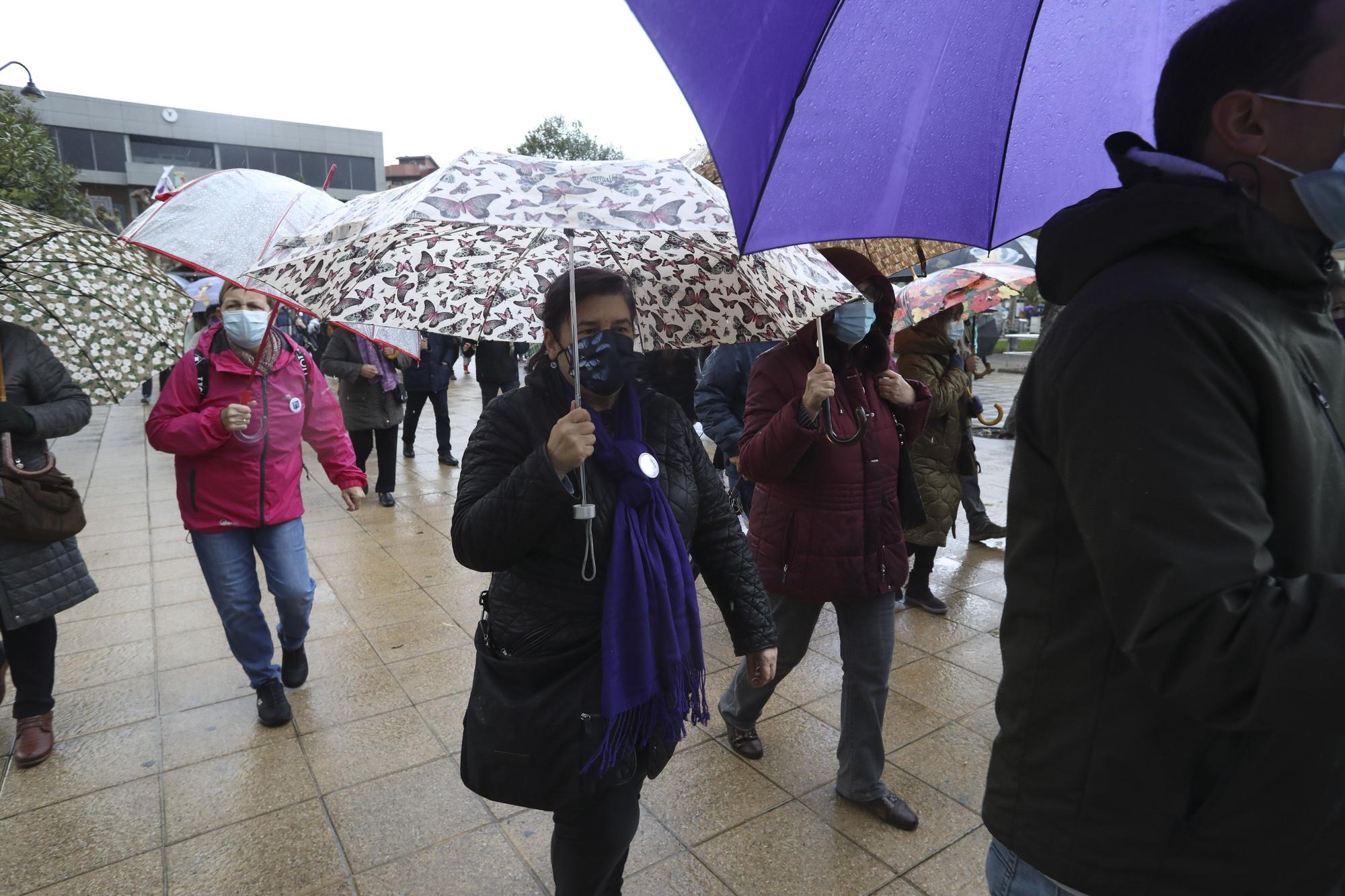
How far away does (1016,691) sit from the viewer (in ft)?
4.21

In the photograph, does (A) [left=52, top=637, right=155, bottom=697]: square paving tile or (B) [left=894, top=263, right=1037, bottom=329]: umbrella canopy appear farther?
(B) [left=894, top=263, right=1037, bottom=329]: umbrella canopy

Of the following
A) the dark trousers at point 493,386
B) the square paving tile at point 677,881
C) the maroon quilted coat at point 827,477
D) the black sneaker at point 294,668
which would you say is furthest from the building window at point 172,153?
the square paving tile at point 677,881

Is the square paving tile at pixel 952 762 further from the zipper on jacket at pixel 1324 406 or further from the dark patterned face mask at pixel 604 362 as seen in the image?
the zipper on jacket at pixel 1324 406

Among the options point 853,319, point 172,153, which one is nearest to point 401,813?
point 853,319

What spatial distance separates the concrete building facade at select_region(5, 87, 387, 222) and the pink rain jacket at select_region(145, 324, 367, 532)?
51.2m

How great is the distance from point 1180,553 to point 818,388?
1.73 m

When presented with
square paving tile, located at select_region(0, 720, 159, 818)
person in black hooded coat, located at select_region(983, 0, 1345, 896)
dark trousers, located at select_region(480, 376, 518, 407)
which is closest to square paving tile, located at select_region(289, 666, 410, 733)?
square paving tile, located at select_region(0, 720, 159, 818)

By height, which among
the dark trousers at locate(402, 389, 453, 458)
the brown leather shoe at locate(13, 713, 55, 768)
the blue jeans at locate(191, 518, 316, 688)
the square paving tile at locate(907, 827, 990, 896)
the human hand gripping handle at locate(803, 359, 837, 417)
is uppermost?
the human hand gripping handle at locate(803, 359, 837, 417)

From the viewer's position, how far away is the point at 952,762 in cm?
318

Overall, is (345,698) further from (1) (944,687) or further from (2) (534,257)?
(1) (944,687)

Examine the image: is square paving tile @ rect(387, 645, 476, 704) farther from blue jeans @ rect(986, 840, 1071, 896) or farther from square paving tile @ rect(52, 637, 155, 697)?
blue jeans @ rect(986, 840, 1071, 896)

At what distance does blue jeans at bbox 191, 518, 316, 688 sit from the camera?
11.0ft

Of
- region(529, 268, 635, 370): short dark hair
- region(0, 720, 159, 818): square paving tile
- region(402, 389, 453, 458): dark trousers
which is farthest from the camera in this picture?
region(402, 389, 453, 458): dark trousers

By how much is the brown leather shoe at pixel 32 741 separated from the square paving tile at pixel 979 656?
157 inches
